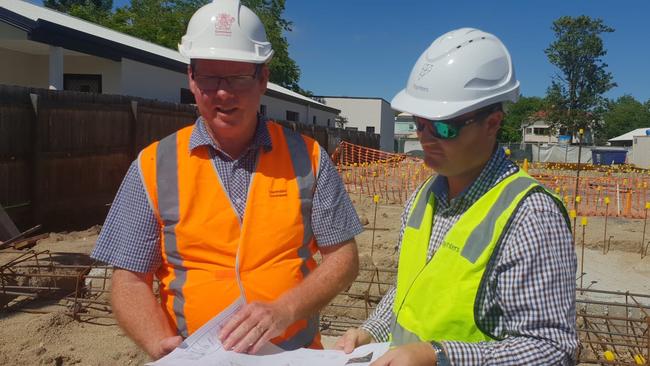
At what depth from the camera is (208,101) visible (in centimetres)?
210

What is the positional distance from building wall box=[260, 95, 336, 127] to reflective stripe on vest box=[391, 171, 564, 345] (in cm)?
2116

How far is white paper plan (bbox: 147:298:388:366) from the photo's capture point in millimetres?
1662

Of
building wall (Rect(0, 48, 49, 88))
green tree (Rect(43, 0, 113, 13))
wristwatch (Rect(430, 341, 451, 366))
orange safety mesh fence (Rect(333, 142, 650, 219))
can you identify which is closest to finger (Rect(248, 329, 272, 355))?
wristwatch (Rect(430, 341, 451, 366))

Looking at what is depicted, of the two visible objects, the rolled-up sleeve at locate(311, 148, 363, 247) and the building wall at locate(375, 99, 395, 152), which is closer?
the rolled-up sleeve at locate(311, 148, 363, 247)

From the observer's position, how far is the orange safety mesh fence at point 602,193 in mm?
14416

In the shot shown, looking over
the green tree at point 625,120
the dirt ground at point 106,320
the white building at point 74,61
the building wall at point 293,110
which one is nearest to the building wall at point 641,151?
the building wall at point 293,110

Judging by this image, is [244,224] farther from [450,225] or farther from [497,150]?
[497,150]

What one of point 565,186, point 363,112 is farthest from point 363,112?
point 565,186

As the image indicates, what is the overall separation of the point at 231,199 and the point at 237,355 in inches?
24.0

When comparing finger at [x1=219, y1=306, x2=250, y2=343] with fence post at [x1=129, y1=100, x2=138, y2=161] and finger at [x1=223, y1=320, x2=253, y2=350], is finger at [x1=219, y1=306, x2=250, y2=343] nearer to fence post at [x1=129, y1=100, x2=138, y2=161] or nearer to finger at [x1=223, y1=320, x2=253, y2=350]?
finger at [x1=223, y1=320, x2=253, y2=350]

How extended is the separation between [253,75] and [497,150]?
96 centimetres

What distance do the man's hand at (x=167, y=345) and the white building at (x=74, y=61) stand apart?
36.4 ft

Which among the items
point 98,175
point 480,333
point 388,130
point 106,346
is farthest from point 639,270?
point 388,130

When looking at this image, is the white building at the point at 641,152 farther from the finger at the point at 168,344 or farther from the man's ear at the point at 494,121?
the finger at the point at 168,344
